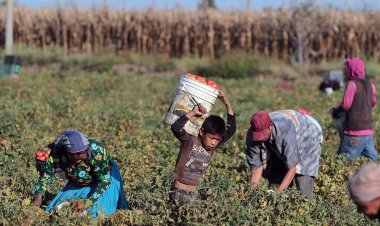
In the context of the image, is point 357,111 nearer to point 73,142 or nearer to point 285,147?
point 285,147

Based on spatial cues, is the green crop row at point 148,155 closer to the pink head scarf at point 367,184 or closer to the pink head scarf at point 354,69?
the pink head scarf at point 354,69

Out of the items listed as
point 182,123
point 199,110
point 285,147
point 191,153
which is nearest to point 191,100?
point 199,110

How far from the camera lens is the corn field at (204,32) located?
2956 centimetres

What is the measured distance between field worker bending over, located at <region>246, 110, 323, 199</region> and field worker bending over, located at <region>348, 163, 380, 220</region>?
A: 2393mm

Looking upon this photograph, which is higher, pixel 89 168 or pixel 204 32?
pixel 89 168

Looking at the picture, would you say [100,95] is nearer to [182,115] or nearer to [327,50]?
[182,115]

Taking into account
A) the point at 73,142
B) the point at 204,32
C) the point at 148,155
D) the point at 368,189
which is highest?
the point at 368,189

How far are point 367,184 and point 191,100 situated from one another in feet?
9.25

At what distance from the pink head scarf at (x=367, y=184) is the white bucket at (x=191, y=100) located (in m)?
2.66

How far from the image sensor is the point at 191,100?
6809mm

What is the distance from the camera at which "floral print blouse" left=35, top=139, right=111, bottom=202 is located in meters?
6.63

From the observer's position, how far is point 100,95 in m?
17.6

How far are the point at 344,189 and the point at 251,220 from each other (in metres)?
2.45

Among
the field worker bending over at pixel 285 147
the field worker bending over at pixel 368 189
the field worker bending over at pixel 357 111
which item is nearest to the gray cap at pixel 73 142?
the field worker bending over at pixel 285 147
